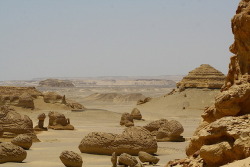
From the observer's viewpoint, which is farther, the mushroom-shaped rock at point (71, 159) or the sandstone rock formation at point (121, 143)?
the sandstone rock formation at point (121, 143)

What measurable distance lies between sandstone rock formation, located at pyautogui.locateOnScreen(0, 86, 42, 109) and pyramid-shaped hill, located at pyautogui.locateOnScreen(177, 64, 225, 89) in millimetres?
17239

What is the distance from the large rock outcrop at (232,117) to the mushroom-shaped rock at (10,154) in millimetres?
6703

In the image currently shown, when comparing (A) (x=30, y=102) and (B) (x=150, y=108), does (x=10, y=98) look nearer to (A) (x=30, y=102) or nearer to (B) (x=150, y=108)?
(A) (x=30, y=102)

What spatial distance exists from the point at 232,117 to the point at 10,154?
8281 mm

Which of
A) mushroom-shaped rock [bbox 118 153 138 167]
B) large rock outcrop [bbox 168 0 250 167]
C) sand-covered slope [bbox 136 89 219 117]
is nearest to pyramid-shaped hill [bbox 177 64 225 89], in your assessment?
sand-covered slope [bbox 136 89 219 117]

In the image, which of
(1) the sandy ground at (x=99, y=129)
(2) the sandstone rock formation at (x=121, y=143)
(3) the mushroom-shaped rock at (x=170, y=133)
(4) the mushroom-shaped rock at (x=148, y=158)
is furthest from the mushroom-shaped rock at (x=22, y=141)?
(3) the mushroom-shaped rock at (x=170, y=133)

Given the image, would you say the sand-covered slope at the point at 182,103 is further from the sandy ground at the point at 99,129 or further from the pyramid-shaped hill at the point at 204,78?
the pyramid-shaped hill at the point at 204,78

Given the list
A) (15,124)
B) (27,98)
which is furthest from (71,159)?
(27,98)

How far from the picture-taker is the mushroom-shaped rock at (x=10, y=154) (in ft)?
45.7

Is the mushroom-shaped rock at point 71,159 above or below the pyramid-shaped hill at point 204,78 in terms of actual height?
below

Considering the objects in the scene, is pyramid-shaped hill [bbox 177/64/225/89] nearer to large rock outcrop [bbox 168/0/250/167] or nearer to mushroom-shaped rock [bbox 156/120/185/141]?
mushroom-shaped rock [bbox 156/120/185/141]

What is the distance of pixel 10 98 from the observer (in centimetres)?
4066

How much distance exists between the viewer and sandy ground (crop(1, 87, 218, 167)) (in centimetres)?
1520

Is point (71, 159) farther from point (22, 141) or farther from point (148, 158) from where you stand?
point (22, 141)
